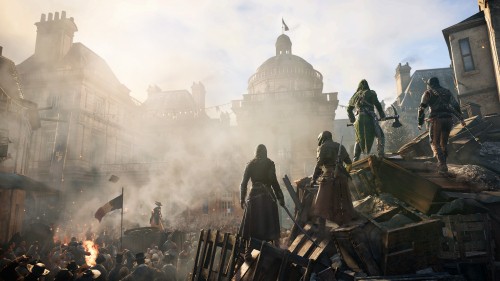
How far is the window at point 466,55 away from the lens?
1814 cm

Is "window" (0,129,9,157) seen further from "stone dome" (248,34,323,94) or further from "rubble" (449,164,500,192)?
"stone dome" (248,34,323,94)

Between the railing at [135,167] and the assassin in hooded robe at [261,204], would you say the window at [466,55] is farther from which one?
the railing at [135,167]

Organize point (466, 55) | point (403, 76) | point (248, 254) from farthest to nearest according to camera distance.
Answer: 1. point (403, 76)
2. point (466, 55)
3. point (248, 254)

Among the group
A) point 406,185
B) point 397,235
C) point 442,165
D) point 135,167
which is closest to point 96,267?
point 397,235

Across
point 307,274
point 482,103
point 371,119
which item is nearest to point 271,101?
point 482,103

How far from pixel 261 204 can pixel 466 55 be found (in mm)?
19053

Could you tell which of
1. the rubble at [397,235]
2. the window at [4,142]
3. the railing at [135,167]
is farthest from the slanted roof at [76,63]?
the rubble at [397,235]

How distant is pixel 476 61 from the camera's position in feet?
58.7

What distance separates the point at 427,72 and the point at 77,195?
144 ft

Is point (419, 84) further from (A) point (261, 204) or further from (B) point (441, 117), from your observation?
(A) point (261, 204)

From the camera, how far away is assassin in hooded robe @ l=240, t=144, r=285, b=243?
620 centimetres

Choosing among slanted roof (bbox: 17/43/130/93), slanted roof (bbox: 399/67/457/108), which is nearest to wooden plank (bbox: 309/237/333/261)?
slanted roof (bbox: 17/43/130/93)

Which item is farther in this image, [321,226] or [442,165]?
[442,165]

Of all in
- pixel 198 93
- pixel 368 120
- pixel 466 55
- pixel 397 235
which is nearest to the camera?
pixel 397 235
